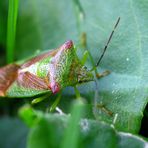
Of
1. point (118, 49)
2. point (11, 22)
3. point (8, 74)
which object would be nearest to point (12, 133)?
point (8, 74)

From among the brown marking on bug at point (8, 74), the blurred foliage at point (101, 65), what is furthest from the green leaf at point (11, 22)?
the blurred foliage at point (101, 65)

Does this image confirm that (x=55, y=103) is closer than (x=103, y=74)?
No

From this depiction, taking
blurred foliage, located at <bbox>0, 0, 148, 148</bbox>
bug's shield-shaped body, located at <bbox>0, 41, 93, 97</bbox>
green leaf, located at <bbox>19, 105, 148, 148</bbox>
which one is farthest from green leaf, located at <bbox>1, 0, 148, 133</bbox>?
green leaf, located at <bbox>19, 105, 148, 148</bbox>

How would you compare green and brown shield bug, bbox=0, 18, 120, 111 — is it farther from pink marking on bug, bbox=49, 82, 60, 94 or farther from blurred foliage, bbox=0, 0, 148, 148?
blurred foliage, bbox=0, 0, 148, 148

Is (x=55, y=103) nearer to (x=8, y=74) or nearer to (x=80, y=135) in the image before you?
(x=8, y=74)

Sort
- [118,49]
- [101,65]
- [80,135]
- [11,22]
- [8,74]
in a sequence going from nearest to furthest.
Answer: [80,135] < [118,49] < [101,65] < [11,22] < [8,74]

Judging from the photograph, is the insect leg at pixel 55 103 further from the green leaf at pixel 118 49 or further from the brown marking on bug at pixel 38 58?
the brown marking on bug at pixel 38 58

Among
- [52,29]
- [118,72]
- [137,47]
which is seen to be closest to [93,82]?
[118,72]
